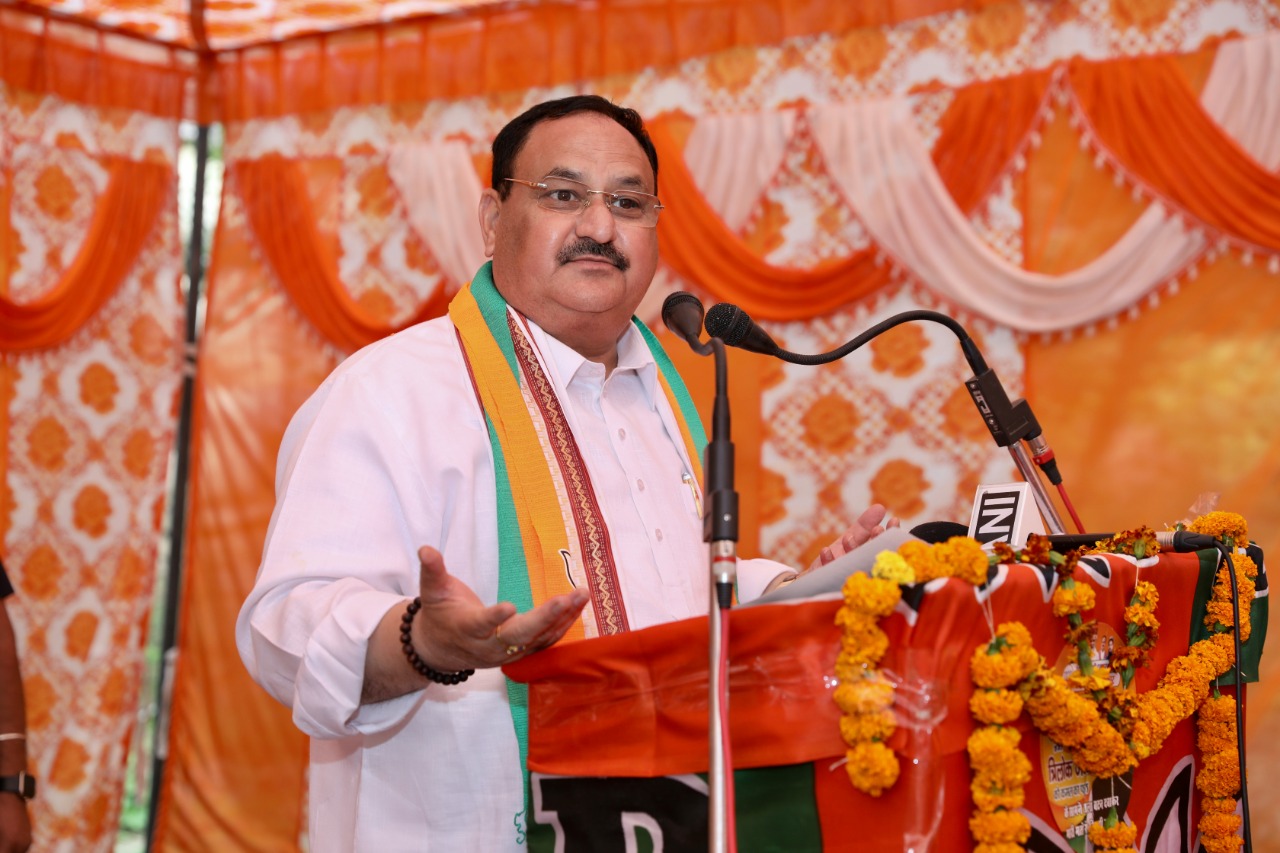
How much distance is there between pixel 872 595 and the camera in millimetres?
1132

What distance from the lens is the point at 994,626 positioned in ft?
3.98

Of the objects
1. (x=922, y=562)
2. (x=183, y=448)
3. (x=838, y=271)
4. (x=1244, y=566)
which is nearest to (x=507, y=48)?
(x=838, y=271)

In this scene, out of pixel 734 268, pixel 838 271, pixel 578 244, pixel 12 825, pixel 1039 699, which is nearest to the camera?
pixel 1039 699

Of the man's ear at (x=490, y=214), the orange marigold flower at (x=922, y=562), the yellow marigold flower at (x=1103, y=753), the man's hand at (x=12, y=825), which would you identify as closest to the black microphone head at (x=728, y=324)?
the orange marigold flower at (x=922, y=562)

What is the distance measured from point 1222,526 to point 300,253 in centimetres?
423

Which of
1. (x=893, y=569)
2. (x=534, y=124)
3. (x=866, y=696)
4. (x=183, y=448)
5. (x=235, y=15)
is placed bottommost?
(x=866, y=696)

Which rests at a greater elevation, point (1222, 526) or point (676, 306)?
point (676, 306)

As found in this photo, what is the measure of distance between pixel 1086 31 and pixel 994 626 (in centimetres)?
335

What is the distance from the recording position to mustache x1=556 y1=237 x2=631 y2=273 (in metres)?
Answer: 1.96

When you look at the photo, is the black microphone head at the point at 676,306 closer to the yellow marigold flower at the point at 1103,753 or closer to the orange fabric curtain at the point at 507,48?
the yellow marigold flower at the point at 1103,753

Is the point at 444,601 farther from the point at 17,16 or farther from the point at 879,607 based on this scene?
the point at 17,16

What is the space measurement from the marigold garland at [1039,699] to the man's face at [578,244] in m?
0.83

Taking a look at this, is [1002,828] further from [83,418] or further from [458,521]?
[83,418]

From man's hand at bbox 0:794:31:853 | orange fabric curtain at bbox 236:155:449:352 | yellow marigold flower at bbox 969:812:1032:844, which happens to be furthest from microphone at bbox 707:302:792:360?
orange fabric curtain at bbox 236:155:449:352
